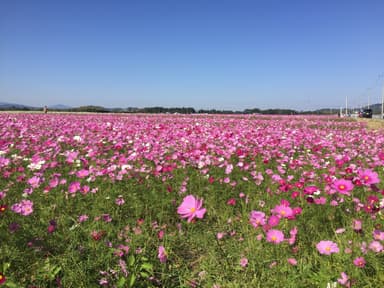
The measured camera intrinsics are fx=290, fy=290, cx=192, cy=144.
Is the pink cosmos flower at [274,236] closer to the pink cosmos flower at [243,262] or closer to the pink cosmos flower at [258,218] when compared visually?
the pink cosmos flower at [258,218]

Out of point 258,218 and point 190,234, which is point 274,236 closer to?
point 258,218

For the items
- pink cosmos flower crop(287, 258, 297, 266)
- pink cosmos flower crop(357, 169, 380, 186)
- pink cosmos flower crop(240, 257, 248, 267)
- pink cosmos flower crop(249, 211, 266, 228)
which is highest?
pink cosmos flower crop(357, 169, 380, 186)

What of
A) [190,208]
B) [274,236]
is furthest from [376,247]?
[190,208]

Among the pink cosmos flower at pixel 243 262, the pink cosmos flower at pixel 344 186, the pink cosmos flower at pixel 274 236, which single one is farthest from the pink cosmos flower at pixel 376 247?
the pink cosmos flower at pixel 243 262

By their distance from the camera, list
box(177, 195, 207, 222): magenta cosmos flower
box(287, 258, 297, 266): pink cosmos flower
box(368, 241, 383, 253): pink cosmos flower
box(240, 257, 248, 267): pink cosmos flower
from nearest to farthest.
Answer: box(177, 195, 207, 222): magenta cosmos flower < box(368, 241, 383, 253): pink cosmos flower < box(287, 258, 297, 266): pink cosmos flower < box(240, 257, 248, 267): pink cosmos flower

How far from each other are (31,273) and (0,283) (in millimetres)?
429

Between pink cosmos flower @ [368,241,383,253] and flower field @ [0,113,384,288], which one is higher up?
pink cosmos flower @ [368,241,383,253]

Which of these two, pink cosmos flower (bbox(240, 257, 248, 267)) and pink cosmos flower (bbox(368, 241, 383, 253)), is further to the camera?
pink cosmos flower (bbox(240, 257, 248, 267))

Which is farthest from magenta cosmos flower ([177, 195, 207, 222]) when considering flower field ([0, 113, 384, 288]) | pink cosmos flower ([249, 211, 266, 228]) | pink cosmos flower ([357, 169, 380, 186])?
pink cosmos flower ([357, 169, 380, 186])

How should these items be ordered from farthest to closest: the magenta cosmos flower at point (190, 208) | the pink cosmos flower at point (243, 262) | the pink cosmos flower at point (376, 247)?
1. the pink cosmos flower at point (243, 262)
2. the pink cosmos flower at point (376, 247)
3. the magenta cosmos flower at point (190, 208)

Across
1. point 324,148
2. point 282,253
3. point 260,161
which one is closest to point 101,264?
point 282,253

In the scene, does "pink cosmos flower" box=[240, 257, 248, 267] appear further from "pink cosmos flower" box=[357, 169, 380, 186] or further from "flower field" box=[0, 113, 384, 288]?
"pink cosmos flower" box=[357, 169, 380, 186]

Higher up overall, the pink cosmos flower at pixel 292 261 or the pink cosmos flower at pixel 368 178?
the pink cosmos flower at pixel 368 178

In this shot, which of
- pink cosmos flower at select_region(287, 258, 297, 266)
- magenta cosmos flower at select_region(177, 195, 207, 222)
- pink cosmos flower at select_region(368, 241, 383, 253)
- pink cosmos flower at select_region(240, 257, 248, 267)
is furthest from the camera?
pink cosmos flower at select_region(240, 257, 248, 267)
